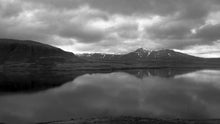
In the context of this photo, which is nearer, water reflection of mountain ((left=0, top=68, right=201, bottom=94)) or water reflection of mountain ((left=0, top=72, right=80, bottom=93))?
water reflection of mountain ((left=0, top=72, right=80, bottom=93))

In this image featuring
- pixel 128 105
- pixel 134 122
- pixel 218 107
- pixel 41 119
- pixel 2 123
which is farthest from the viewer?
pixel 128 105

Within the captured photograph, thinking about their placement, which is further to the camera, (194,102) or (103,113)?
(194,102)

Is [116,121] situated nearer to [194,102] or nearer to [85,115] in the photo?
[85,115]

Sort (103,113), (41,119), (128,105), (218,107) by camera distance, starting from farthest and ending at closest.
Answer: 1. (128,105)
2. (218,107)
3. (103,113)
4. (41,119)

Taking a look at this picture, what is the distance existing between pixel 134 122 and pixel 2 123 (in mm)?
19285

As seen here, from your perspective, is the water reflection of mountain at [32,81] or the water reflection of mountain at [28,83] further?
the water reflection of mountain at [32,81]

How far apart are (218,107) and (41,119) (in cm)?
3216

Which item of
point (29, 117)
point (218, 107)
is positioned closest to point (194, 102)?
point (218, 107)

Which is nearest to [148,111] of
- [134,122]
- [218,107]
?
[134,122]

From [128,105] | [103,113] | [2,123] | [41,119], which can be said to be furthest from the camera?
[128,105]

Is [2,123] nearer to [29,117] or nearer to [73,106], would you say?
[29,117]

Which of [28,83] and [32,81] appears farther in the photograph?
[32,81]

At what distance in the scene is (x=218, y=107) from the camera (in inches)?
1454

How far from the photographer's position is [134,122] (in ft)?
83.8
